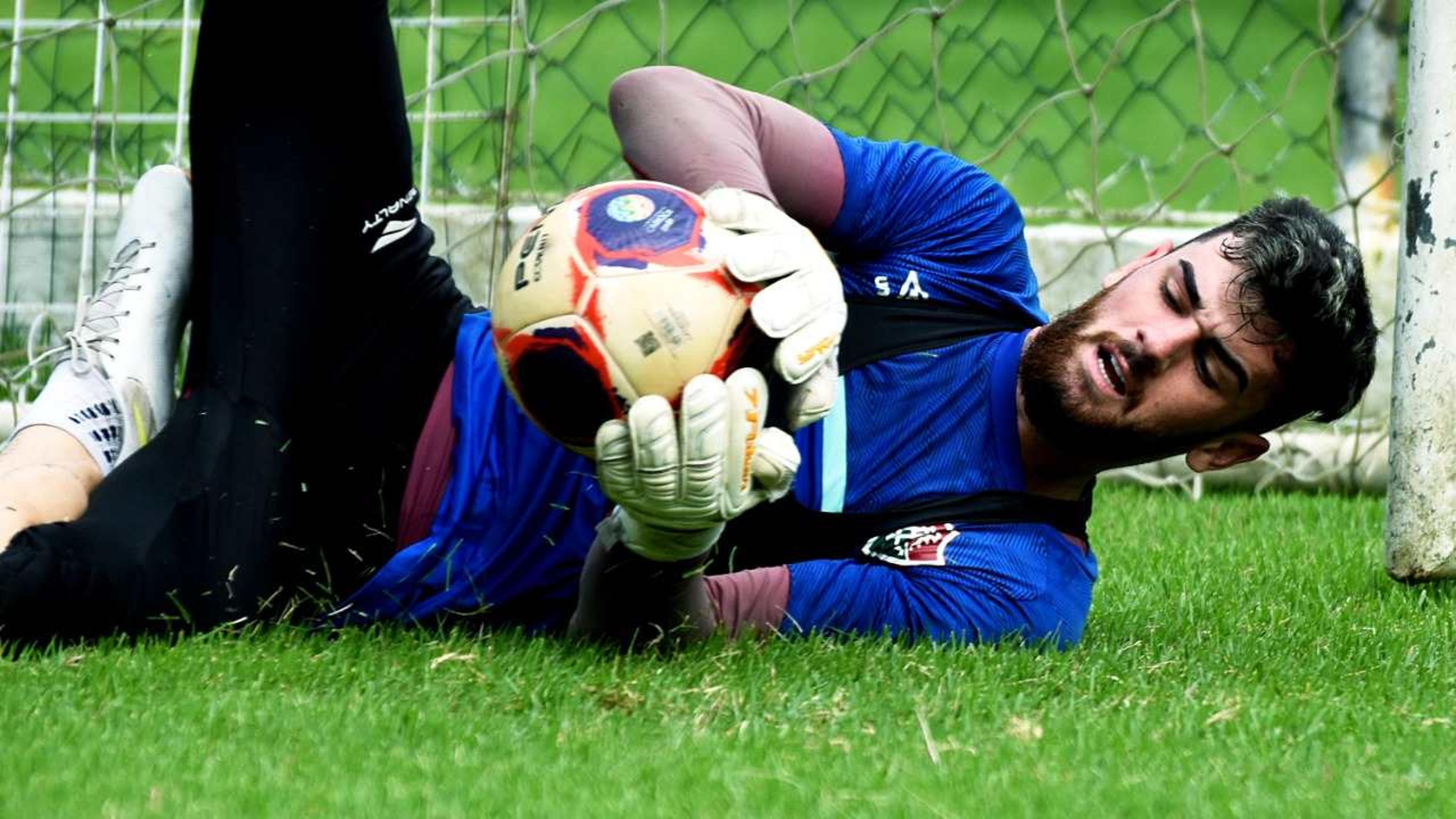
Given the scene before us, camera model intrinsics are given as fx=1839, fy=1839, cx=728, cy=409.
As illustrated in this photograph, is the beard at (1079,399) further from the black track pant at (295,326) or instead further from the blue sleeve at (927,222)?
the black track pant at (295,326)

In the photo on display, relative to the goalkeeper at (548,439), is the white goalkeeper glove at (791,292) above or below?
above

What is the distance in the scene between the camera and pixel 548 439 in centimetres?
304

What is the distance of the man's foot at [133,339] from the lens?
3248 millimetres

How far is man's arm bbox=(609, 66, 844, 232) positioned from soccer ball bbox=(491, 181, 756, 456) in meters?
0.30

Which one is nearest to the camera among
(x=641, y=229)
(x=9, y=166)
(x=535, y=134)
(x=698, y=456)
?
(x=698, y=456)

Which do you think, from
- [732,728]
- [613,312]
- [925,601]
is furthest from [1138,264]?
[732,728]

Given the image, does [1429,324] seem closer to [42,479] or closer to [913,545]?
[913,545]

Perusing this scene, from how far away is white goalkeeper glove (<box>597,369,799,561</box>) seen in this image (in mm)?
2365

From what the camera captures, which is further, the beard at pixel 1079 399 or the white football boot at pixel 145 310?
the white football boot at pixel 145 310

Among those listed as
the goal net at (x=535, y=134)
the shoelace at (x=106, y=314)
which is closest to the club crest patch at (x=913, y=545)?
the goal net at (x=535, y=134)

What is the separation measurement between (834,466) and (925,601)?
269mm

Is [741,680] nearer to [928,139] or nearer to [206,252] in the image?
[206,252]

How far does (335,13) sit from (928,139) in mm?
4760

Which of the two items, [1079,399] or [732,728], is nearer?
[732,728]
